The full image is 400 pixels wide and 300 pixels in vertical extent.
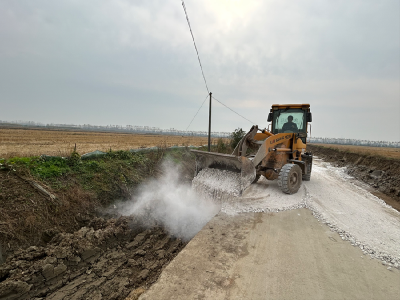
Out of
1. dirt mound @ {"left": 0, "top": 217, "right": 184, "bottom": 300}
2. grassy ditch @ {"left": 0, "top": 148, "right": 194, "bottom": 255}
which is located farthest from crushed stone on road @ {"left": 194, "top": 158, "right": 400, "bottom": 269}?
grassy ditch @ {"left": 0, "top": 148, "right": 194, "bottom": 255}

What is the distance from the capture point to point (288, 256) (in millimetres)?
3650

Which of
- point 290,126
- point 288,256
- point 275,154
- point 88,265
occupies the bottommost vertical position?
point 88,265

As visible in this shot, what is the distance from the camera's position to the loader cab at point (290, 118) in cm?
823

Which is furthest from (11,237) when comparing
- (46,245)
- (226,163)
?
(226,163)

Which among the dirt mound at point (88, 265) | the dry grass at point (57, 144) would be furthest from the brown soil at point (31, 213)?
the dry grass at point (57, 144)

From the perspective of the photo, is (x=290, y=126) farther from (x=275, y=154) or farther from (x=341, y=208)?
(x=341, y=208)

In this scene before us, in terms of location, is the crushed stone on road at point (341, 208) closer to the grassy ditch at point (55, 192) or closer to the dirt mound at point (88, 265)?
the dirt mound at point (88, 265)

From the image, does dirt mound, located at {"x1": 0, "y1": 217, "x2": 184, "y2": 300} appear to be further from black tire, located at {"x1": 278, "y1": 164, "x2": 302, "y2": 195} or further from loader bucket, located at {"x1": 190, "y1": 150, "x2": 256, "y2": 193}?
black tire, located at {"x1": 278, "y1": 164, "x2": 302, "y2": 195}

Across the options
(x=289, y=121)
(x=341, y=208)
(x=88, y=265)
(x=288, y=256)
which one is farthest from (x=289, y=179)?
(x=88, y=265)

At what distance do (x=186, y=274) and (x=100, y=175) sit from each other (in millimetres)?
5435

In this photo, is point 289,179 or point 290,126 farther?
point 290,126

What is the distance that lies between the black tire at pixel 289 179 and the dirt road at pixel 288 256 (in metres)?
0.82

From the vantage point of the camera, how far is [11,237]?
4.30 metres

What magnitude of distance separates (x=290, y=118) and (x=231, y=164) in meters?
3.86
